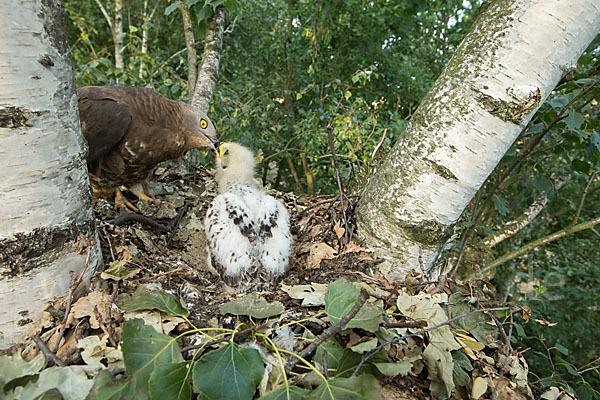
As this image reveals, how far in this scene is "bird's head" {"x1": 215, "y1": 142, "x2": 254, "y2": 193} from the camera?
2.76 metres

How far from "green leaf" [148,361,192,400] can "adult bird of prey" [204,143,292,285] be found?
112 centimetres

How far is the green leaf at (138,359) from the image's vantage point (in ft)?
3.16

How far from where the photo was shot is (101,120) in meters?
2.47

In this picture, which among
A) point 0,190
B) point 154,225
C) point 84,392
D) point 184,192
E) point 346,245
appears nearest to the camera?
point 84,392

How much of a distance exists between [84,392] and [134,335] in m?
0.18

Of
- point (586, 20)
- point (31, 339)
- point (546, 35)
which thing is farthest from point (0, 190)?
point (586, 20)

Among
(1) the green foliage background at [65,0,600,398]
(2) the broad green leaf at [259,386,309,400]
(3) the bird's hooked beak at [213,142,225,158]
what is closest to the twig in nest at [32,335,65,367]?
(2) the broad green leaf at [259,386,309,400]

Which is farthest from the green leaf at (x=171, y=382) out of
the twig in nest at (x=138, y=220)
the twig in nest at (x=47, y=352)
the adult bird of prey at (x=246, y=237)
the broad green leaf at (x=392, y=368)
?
the twig in nest at (x=138, y=220)

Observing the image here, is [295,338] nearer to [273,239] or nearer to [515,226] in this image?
[273,239]

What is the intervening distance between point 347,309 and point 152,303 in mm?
648

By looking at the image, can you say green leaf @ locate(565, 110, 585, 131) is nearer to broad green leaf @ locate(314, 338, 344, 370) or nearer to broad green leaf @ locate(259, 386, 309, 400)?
broad green leaf @ locate(314, 338, 344, 370)

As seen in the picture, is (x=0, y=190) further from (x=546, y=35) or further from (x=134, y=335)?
(x=546, y=35)

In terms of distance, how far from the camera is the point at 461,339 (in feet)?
4.59

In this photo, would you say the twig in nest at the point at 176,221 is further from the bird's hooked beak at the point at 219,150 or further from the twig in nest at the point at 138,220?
Result: the bird's hooked beak at the point at 219,150
